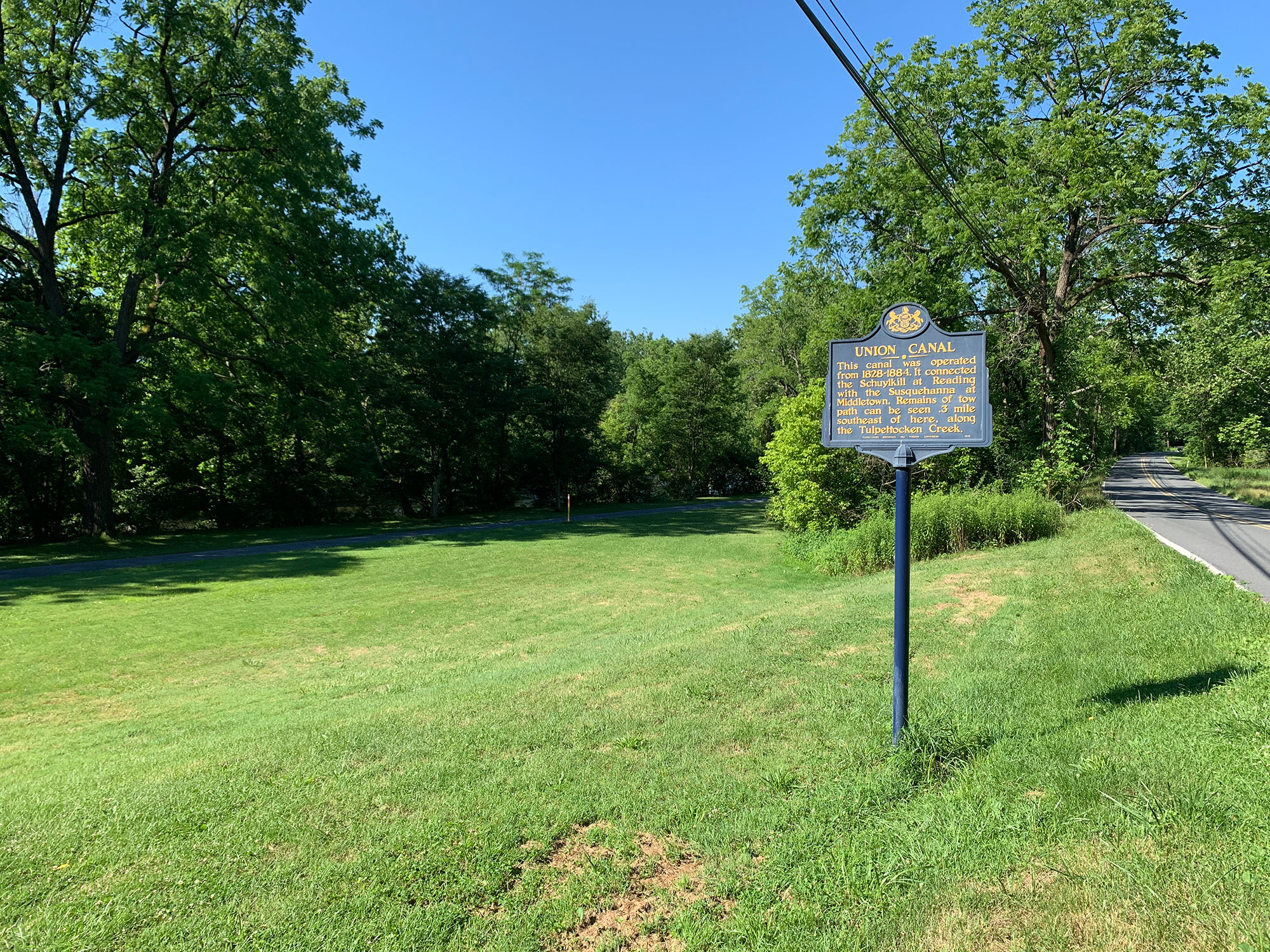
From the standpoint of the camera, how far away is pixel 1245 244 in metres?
17.1

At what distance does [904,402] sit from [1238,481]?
38880mm

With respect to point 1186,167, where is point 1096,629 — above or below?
below

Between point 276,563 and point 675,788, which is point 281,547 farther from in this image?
point 675,788

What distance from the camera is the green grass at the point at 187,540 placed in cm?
1806

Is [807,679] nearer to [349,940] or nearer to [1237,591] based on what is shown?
[349,940]

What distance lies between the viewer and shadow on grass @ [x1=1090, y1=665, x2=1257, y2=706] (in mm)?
4887

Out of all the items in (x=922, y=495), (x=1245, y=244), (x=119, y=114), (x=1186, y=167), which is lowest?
(x=922, y=495)

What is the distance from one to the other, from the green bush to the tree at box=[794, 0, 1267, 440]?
625 centimetres

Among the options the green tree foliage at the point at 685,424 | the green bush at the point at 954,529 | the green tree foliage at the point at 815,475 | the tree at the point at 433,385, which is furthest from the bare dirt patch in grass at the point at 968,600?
the green tree foliage at the point at 685,424

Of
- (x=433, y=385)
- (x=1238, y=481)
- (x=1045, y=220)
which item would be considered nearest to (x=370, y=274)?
(x=433, y=385)

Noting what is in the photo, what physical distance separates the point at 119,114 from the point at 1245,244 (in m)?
35.6

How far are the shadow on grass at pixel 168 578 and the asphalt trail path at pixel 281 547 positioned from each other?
2.53 ft

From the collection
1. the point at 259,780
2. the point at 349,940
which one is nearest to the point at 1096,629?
the point at 349,940

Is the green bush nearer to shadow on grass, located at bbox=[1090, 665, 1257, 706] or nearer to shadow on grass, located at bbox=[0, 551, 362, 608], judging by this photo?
shadow on grass, located at bbox=[1090, 665, 1257, 706]
